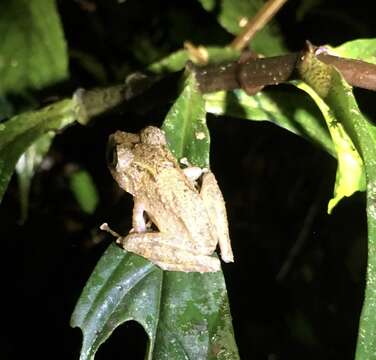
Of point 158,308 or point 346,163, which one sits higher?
point 346,163

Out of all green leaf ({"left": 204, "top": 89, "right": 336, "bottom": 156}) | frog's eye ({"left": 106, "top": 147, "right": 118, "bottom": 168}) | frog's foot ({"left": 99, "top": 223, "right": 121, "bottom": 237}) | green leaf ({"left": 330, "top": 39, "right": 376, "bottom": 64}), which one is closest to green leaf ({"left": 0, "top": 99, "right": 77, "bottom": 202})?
frog's eye ({"left": 106, "top": 147, "right": 118, "bottom": 168})

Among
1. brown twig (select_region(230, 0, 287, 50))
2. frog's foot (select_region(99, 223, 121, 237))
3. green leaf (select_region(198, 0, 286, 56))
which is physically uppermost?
green leaf (select_region(198, 0, 286, 56))

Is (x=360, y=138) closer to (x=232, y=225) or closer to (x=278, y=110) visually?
(x=278, y=110)

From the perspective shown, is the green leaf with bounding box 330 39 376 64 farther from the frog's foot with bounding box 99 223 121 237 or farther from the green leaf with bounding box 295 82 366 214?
the frog's foot with bounding box 99 223 121 237

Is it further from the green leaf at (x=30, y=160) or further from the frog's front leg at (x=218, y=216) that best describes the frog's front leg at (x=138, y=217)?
the green leaf at (x=30, y=160)

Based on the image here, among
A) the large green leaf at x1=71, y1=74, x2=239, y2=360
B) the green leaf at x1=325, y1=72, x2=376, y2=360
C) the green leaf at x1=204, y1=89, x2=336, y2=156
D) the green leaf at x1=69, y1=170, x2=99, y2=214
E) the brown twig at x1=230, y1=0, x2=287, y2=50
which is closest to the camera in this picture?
the green leaf at x1=325, y1=72, x2=376, y2=360

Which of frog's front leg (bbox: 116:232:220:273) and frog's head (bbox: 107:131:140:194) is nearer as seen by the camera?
frog's front leg (bbox: 116:232:220:273)

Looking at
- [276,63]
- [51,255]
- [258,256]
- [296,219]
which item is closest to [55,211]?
[51,255]

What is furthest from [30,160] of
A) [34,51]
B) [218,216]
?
[218,216]
